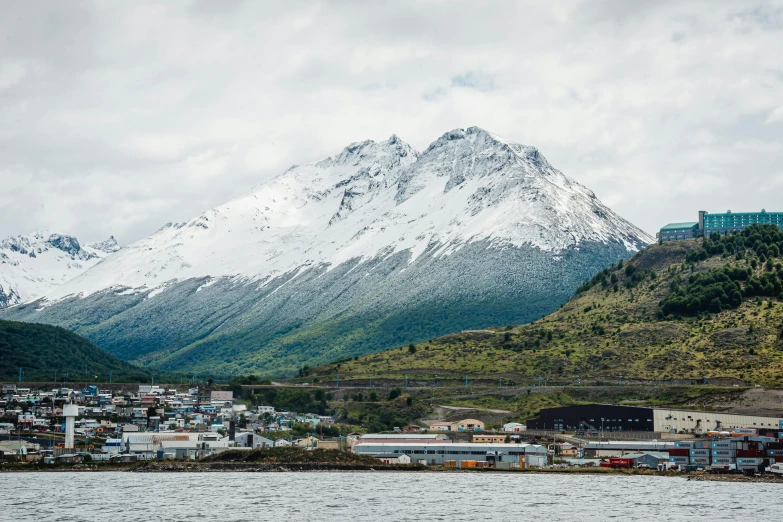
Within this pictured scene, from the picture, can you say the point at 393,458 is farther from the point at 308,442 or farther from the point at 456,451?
the point at 308,442

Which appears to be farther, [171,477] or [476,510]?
[171,477]

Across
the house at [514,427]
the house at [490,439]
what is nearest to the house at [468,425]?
the house at [514,427]

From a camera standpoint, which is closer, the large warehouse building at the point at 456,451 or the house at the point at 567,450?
the large warehouse building at the point at 456,451

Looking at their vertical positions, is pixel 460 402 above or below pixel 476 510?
above

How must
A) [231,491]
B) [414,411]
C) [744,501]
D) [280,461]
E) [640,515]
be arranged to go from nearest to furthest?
1. [640,515]
2. [744,501]
3. [231,491]
4. [280,461]
5. [414,411]

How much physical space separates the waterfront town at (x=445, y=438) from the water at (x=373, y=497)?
923 centimetres

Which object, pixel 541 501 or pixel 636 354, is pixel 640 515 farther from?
pixel 636 354

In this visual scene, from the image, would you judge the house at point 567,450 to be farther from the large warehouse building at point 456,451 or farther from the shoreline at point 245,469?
the shoreline at point 245,469

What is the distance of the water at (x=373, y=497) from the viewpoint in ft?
321

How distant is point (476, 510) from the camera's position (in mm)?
100938

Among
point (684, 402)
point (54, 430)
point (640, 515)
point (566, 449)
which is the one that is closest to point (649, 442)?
point (566, 449)

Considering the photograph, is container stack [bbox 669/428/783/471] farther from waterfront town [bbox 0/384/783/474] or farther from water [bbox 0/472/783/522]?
water [bbox 0/472/783/522]

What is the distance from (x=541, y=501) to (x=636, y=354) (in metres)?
92.6

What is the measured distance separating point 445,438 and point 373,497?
5045 cm
